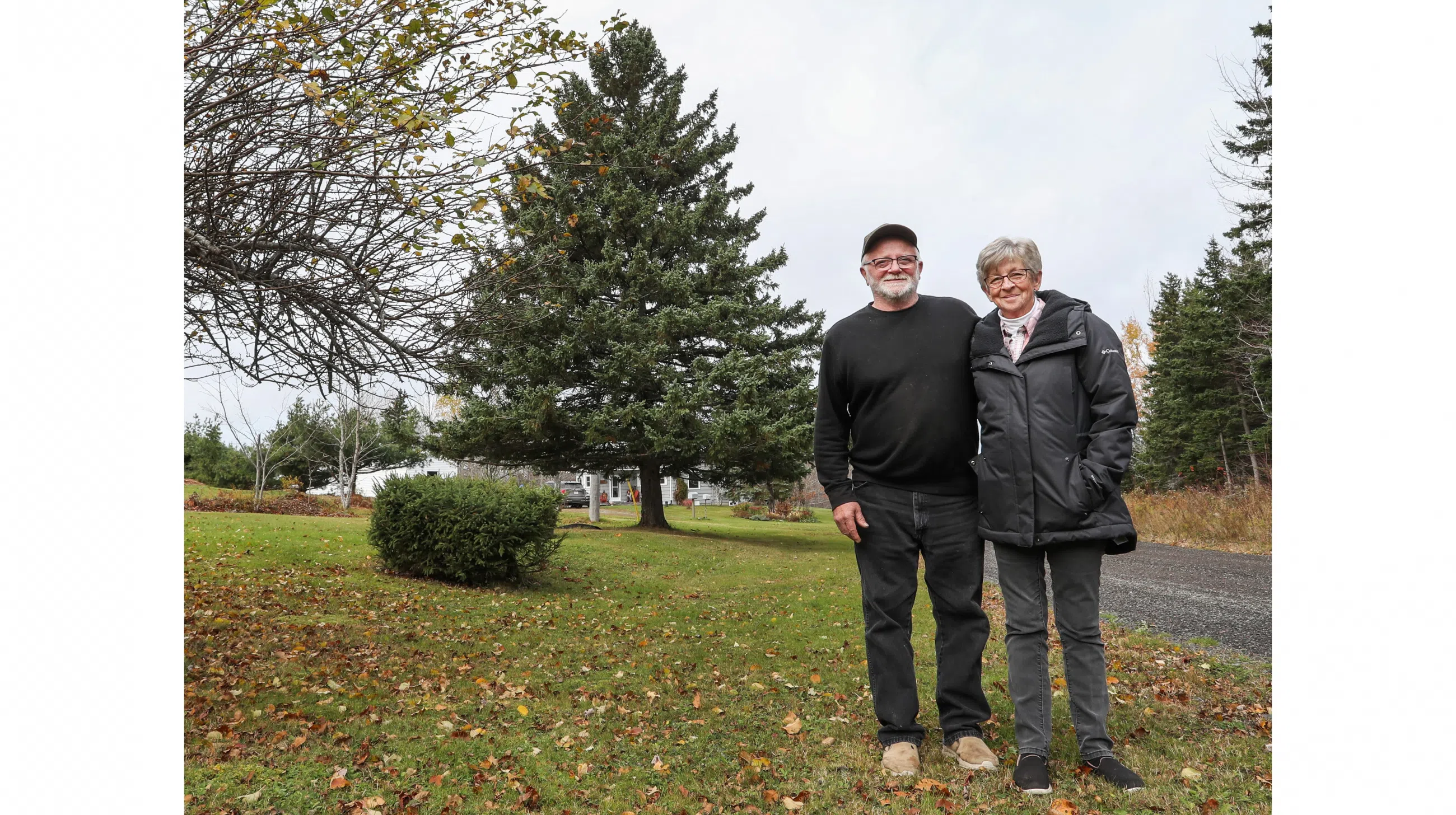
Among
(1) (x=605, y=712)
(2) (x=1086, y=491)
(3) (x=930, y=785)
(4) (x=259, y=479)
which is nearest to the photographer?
(2) (x=1086, y=491)

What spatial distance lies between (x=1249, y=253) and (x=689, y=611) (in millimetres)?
22248

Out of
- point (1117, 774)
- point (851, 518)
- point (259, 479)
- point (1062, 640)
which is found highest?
point (851, 518)

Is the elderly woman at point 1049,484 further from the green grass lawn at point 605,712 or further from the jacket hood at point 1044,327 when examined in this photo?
the green grass lawn at point 605,712

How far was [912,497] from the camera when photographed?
3375 millimetres

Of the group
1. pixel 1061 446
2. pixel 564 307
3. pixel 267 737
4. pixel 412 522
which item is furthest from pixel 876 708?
pixel 564 307

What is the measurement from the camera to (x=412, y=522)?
9.81 metres

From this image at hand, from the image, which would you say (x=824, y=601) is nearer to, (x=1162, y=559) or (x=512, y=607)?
(x=512, y=607)

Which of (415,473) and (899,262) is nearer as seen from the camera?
(899,262)

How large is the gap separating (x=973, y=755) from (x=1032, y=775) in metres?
0.29

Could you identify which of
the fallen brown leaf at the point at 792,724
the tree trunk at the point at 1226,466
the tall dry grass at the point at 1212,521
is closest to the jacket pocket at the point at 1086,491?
the fallen brown leaf at the point at 792,724

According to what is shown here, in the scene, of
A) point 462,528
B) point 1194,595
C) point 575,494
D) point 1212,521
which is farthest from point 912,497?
point 575,494

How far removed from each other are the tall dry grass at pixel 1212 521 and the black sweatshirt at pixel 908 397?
41.0 feet

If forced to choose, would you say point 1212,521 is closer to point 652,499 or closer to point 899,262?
point 652,499

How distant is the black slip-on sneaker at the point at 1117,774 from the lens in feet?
9.57
